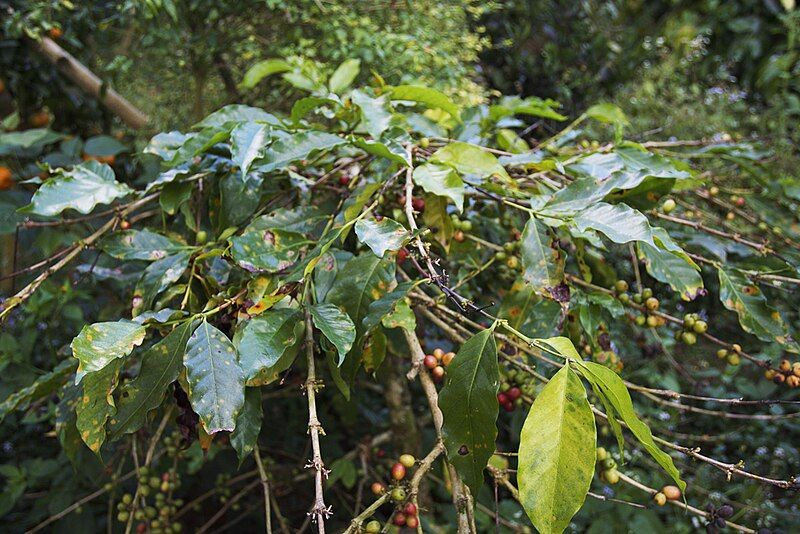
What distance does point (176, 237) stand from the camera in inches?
29.3

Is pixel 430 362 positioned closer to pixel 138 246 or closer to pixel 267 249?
pixel 267 249

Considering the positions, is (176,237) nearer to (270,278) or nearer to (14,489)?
(270,278)

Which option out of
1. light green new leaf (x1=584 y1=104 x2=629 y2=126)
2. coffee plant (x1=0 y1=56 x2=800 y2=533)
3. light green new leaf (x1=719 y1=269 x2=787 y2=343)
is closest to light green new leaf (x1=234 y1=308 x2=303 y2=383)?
coffee plant (x1=0 y1=56 x2=800 y2=533)

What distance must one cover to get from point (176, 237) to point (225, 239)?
0.39 ft

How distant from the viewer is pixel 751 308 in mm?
676

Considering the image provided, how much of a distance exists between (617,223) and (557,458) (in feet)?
0.72

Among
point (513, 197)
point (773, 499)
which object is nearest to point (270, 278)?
point (513, 197)

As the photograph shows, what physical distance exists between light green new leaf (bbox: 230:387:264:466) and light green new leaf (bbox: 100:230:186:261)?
22cm

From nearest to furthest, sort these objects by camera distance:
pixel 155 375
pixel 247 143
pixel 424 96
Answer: pixel 155 375 < pixel 247 143 < pixel 424 96

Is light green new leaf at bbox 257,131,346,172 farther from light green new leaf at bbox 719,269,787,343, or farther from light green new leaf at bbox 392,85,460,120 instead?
light green new leaf at bbox 719,269,787,343

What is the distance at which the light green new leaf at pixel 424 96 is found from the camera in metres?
0.77

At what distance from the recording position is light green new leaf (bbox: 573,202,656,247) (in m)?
0.50

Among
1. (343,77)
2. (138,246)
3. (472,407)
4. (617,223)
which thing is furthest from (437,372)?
(343,77)

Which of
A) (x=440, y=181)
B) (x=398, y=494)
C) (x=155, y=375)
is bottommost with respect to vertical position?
(x=398, y=494)
